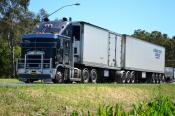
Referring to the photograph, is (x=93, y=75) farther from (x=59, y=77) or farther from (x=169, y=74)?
(x=169, y=74)

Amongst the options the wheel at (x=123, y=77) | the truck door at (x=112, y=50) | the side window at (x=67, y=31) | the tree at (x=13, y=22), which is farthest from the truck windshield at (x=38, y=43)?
the tree at (x=13, y=22)

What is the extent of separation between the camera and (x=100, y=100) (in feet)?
69.7

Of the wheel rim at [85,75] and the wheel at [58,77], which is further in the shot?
the wheel rim at [85,75]

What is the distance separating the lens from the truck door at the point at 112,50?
123 feet

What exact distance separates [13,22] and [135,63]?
2566cm

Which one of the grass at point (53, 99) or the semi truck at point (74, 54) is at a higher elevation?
the semi truck at point (74, 54)

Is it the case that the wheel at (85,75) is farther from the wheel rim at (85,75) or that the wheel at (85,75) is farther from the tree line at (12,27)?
the tree line at (12,27)

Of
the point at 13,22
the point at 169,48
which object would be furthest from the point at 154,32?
the point at 13,22

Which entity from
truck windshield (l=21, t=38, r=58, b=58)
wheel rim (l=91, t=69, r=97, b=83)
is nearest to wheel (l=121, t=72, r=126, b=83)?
wheel rim (l=91, t=69, r=97, b=83)

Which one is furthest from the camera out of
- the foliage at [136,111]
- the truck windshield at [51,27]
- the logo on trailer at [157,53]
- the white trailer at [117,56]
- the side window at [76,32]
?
the logo on trailer at [157,53]

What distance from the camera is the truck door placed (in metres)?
37.5

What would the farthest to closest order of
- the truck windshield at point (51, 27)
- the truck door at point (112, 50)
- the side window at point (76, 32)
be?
the truck door at point (112, 50), the side window at point (76, 32), the truck windshield at point (51, 27)

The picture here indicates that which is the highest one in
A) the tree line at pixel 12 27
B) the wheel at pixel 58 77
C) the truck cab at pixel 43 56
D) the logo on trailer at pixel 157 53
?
the tree line at pixel 12 27

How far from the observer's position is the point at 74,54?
31.6m
